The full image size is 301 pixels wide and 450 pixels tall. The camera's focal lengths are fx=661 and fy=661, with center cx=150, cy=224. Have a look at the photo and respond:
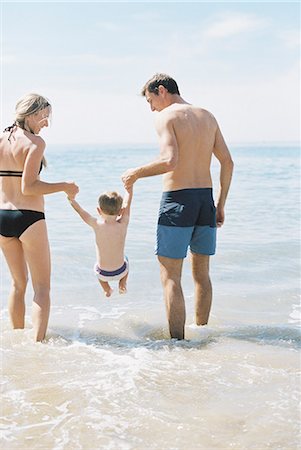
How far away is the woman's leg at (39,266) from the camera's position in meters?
4.98

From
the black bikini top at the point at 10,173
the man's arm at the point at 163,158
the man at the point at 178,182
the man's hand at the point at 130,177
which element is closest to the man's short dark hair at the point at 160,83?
the man at the point at 178,182

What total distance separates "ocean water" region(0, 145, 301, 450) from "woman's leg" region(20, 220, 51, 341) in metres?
0.18

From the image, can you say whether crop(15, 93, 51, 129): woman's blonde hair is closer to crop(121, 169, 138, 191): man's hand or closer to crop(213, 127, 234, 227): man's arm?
crop(121, 169, 138, 191): man's hand

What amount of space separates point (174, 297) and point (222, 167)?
116 centimetres

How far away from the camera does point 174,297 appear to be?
5.18 meters

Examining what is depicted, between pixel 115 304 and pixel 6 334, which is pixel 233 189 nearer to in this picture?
pixel 115 304

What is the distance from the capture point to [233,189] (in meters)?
20.1

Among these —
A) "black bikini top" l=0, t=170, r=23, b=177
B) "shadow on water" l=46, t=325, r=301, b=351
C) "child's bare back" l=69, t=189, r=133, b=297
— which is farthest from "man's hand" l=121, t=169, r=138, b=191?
"shadow on water" l=46, t=325, r=301, b=351

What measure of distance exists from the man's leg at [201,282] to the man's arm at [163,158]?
2.84 ft

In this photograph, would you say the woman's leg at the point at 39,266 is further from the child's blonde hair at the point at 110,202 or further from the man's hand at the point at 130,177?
the man's hand at the point at 130,177

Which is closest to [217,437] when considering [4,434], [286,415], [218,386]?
[286,415]

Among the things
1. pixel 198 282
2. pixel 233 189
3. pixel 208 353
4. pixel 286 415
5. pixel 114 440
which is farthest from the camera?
pixel 233 189

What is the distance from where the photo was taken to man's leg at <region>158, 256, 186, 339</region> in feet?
17.0

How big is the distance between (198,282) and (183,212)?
2.27ft
